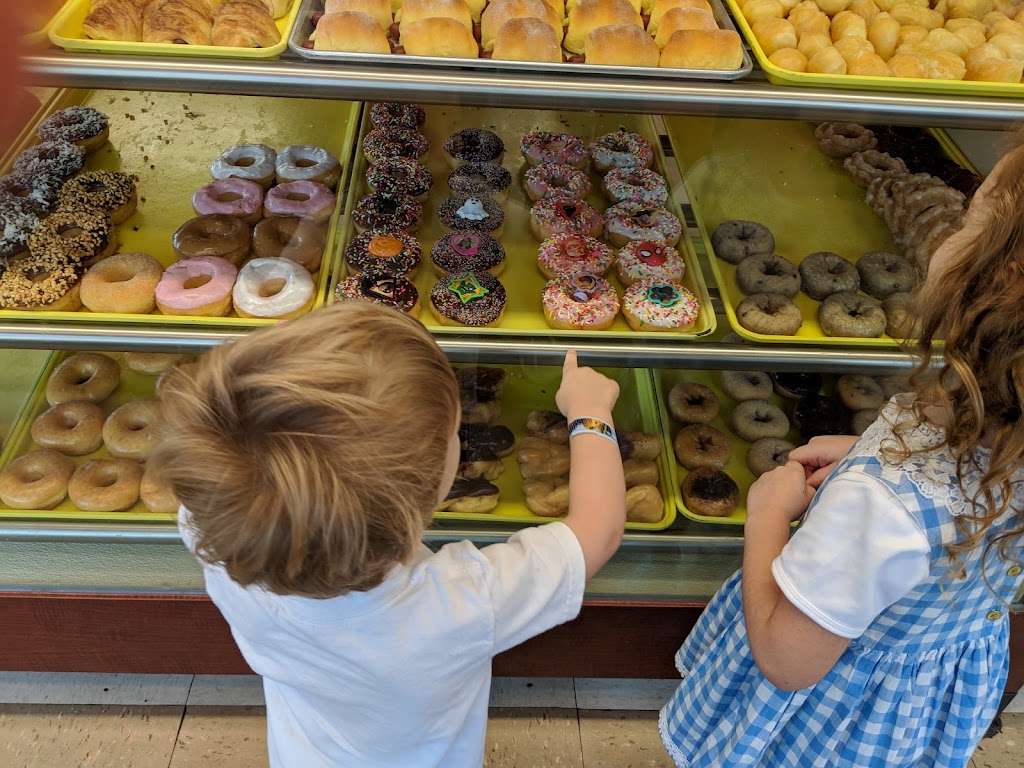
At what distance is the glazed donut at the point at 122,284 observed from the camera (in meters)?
1.87

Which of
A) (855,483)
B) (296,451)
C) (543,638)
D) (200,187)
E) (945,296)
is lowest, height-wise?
(543,638)

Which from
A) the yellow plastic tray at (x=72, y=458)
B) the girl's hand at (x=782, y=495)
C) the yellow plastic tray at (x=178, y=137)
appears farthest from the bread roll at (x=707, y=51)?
the yellow plastic tray at (x=72, y=458)

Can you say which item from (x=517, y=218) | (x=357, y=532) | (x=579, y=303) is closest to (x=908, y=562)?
(x=357, y=532)

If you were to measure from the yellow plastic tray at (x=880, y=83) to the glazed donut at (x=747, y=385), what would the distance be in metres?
1.11

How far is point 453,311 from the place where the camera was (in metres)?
1.95

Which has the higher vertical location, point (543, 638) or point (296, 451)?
point (296, 451)

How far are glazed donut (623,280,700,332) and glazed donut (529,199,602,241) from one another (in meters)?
0.29

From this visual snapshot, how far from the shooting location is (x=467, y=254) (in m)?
2.11

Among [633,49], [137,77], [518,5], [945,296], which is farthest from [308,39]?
[945,296]

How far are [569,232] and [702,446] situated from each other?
76 centimetres

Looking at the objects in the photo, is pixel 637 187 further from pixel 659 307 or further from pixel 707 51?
pixel 707 51

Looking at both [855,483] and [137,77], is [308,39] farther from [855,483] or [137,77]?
[855,483]

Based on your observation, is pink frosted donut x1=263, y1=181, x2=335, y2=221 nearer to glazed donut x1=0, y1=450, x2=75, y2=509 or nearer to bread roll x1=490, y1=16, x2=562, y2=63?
bread roll x1=490, y1=16, x2=562, y2=63

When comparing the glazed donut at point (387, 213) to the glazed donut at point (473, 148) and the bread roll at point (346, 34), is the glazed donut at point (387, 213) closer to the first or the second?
the glazed donut at point (473, 148)
